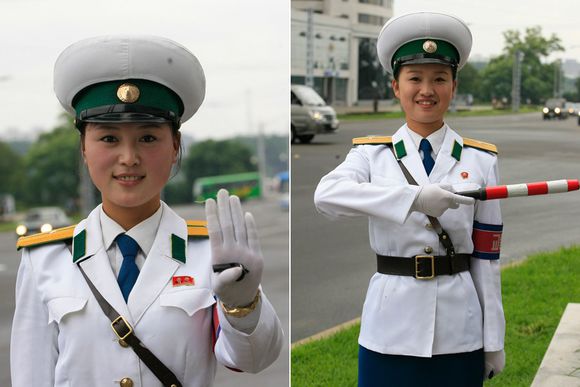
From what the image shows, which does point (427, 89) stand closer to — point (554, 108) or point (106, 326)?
point (106, 326)

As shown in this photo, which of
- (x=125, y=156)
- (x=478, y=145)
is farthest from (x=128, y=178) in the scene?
(x=478, y=145)

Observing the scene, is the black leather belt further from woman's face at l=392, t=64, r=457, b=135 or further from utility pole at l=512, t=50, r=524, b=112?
utility pole at l=512, t=50, r=524, b=112

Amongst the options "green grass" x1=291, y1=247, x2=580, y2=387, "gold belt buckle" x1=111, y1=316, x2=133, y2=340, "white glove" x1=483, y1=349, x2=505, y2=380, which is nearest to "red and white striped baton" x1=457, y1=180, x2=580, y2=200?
"white glove" x1=483, y1=349, x2=505, y2=380

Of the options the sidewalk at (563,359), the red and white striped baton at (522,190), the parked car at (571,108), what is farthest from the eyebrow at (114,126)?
the parked car at (571,108)

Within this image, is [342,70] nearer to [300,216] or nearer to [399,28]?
[300,216]

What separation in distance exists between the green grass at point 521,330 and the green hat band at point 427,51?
7.05ft

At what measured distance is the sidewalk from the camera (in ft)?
11.8

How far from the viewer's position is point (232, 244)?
134 cm

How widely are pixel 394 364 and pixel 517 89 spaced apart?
495 cm

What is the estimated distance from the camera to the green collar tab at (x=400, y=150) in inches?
82.0

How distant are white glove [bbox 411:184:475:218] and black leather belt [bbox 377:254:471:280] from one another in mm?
188

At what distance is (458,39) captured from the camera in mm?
2105

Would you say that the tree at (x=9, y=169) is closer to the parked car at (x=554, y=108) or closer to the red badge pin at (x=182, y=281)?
the parked car at (x=554, y=108)

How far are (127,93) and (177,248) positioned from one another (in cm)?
33
